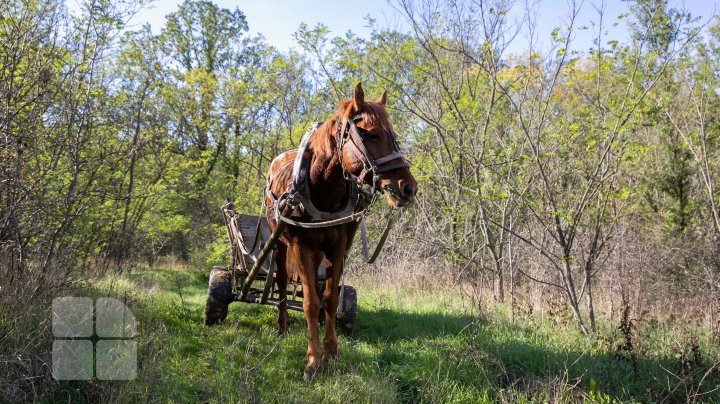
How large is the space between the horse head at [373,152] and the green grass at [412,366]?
4.52 ft

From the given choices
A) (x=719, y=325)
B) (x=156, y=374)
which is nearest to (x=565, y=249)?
(x=719, y=325)

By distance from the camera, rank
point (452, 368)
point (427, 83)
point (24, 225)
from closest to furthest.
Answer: point (452, 368)
point (24, 225)
point (427, 83)

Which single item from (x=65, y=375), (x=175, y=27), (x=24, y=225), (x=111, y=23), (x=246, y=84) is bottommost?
(x=65, y=375)

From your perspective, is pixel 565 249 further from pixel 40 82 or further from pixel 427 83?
pixel 40 82

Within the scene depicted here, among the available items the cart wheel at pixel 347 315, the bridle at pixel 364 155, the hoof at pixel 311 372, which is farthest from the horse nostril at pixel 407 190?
the cart wheel at pixel 347 315

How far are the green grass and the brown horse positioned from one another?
0.45m

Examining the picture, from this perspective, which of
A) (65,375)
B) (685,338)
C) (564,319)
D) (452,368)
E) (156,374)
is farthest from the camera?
(564,319)

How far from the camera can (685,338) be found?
4512 mm

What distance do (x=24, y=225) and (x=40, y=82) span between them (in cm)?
141

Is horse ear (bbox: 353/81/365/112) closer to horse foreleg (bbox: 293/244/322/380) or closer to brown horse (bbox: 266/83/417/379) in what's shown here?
brown horse (bbox: 266/83/417/379)

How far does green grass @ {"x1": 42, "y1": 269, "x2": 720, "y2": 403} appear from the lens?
3.18 m

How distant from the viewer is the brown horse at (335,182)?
3.19 meters

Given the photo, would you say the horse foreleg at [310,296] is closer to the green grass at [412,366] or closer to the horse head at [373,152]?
the green grass at [412,366]

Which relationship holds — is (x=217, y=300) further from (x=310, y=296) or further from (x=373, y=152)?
(x=373, y=152)
